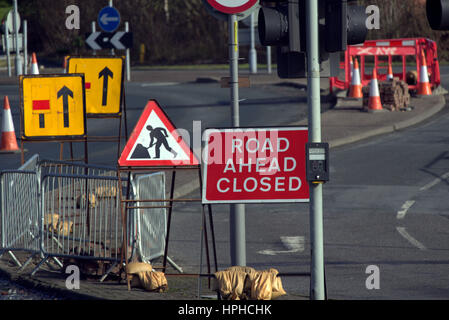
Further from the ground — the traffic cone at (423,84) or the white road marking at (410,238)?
the traffic cone at (423,84)

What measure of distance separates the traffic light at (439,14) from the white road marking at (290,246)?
337 cm

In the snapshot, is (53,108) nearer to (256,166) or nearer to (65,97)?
(65,97)

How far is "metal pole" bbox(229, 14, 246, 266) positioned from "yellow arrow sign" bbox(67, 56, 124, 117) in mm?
4128

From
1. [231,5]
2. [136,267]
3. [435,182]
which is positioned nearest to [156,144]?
[136,267]

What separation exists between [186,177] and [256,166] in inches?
257

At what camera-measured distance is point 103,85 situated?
12.4m

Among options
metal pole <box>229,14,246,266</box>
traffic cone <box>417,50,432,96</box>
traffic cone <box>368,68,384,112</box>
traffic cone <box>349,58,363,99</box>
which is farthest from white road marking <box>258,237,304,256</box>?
traffic cone <box>417,50,432,96</box>

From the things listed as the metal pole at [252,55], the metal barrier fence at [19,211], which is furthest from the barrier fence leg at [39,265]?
the metal pole at [252,55]

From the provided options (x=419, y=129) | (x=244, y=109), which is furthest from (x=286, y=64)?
(x=244, y=109)

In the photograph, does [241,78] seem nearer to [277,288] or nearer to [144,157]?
[144,157]

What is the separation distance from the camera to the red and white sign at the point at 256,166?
7973 mm

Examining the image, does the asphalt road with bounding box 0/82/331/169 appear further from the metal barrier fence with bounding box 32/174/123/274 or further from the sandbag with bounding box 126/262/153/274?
the sandbag with bounding box 126/262/153/274

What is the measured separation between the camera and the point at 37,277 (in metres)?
8.73

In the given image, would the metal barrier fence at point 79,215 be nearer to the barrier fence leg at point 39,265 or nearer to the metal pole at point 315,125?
the barrier fence leg at point 39,265
